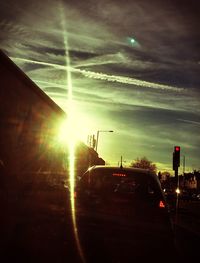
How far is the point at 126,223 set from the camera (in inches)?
232

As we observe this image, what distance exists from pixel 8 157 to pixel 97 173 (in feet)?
32.1

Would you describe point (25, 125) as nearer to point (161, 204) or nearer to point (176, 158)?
point (176, 158)

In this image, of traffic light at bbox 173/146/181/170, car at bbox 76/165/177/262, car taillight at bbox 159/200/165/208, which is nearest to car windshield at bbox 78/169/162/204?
car at bbox 76/165/177/262

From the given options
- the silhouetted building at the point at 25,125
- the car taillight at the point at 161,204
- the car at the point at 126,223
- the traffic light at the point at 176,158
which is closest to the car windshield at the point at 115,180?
the car at the point at 126,223

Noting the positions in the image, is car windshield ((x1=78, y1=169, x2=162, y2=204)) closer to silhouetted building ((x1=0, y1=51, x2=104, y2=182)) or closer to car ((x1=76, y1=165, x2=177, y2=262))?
car ((x1=76, y1=165, x2=177, y2=262))

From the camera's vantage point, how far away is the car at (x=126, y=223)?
5832mm

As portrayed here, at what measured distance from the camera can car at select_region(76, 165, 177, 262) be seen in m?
5.83

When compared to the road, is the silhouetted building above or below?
above

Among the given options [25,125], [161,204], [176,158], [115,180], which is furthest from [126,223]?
[25,125]

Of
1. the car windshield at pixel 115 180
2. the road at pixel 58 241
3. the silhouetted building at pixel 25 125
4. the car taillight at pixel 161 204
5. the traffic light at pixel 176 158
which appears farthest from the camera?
the traffic light at pixel 176 158

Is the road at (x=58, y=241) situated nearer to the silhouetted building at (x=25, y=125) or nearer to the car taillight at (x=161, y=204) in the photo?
the car taillight at (x=161, y=204)

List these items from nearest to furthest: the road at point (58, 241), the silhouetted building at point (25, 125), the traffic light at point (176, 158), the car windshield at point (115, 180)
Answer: the road at point (58, 241) → the car windshield at point (115, 180) → the silhouetted building at point (25, 125) → the traffic light at point (176, 158)

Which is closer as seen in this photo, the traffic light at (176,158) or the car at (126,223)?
the car at (126,223)

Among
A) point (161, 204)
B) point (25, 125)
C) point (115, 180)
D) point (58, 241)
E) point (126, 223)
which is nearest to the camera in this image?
point (126, 223)
